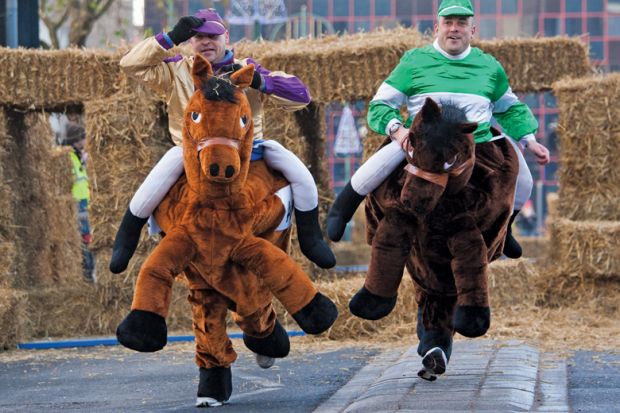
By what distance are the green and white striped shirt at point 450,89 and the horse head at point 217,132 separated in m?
0.81

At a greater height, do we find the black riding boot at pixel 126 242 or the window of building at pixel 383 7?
the window of building at pixel 383 7

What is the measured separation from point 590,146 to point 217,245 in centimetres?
627

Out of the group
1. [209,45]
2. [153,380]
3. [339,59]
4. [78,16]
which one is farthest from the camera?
[78,16]

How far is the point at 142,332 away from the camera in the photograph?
6730 mm

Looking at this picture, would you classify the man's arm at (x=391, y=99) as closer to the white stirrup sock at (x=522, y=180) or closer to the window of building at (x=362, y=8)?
the white stirrup sock at (x=522, y=180)

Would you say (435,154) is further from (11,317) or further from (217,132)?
(11,317)

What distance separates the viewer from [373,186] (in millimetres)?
7207

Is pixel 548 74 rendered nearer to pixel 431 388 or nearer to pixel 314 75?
pixel 314 75

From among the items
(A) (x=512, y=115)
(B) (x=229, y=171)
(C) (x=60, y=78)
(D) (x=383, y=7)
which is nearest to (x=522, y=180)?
(A) (x=512, y=115)

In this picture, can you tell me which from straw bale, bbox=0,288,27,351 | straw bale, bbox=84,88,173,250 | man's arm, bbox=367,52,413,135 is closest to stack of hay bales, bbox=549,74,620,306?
straw bale, bbox=84,88,173,250

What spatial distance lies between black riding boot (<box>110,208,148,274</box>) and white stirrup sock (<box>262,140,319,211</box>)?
2.47 ft

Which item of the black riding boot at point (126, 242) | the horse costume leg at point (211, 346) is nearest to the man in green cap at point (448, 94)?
the horse costume leg at point (211, 346)

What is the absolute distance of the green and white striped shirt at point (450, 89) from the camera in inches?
288

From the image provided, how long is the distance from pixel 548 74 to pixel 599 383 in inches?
236
